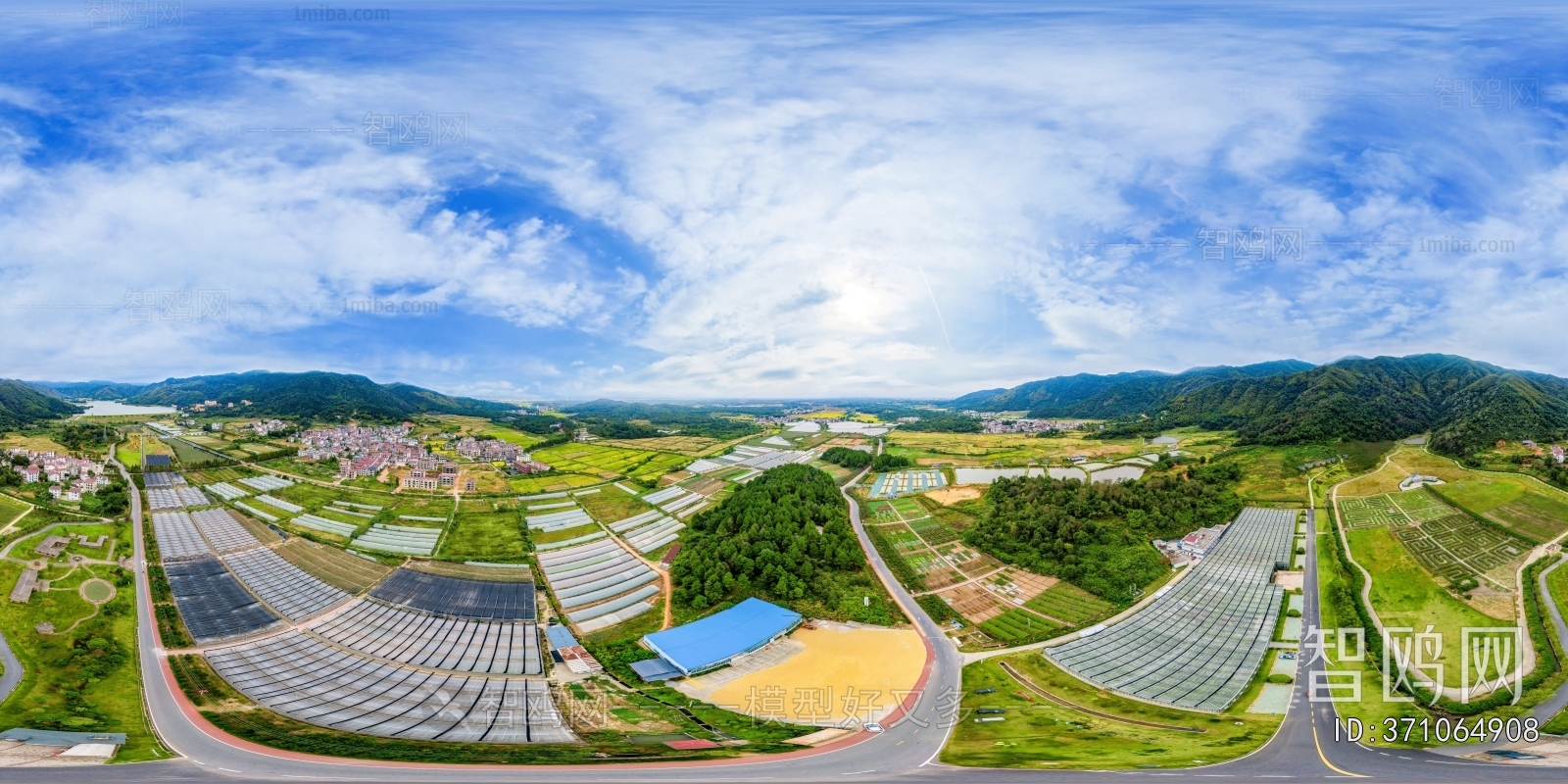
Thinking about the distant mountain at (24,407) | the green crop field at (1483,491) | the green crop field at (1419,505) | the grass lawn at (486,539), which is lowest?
the grass lawn at (486,539)

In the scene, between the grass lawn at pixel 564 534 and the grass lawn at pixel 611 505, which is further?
the grass lawn at pixel 611 505

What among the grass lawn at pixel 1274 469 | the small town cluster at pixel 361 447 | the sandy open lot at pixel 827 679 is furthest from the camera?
the grass lawn at pixel 1274 469

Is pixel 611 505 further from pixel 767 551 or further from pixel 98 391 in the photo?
pixel 98 391

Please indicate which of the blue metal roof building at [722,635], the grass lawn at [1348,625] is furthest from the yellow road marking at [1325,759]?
the blue metal roof building at [722,635]

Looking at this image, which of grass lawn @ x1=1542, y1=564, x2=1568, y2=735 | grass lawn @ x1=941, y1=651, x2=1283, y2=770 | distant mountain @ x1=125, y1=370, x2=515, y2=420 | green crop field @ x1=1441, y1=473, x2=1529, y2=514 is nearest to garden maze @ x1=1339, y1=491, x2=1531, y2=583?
green crop field @ x1=1441, y1=473, x2=1529, y2=514

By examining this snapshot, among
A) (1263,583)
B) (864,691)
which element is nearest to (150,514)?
(864,691)

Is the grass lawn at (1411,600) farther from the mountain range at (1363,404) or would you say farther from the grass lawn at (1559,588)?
the mountain range at (1363,404)
